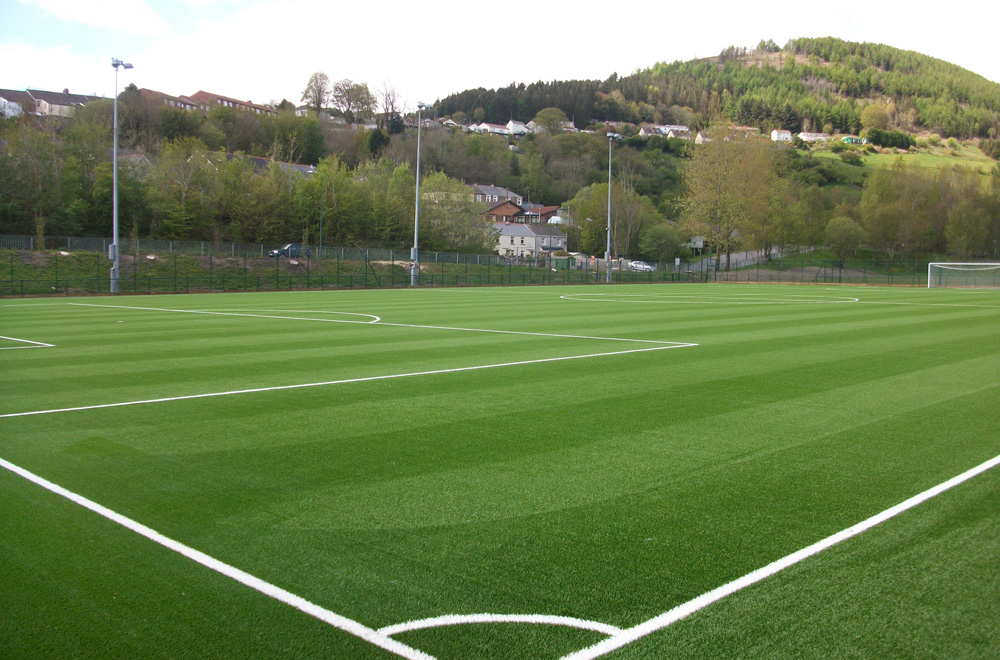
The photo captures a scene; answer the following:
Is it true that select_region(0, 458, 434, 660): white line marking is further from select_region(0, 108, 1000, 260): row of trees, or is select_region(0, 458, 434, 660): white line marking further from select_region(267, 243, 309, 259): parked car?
select_region(0, 108, 1000, 260): row of trees

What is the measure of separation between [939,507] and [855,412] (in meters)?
3.17

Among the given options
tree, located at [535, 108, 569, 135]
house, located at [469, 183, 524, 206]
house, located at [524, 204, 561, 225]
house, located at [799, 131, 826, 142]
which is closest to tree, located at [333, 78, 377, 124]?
house, located at [469, 183, 524, 206]

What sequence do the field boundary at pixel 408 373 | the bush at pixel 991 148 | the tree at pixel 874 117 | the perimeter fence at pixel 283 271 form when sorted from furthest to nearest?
1. the tree at pixel 874 117
2. the bush at pixel 991 148
3. the perimeter fence at pixel 283 271
4. the field boundary at pixel 408 373

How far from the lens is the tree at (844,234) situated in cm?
8138

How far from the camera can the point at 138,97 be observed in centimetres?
9175

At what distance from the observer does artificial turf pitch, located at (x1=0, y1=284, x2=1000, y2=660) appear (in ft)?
10.9

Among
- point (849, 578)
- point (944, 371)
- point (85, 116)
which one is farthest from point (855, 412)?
point (85, 116)

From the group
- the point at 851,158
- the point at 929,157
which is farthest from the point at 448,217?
the point at 929,157

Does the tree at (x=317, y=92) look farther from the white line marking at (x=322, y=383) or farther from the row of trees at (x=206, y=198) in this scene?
the white line marking at (x=322, y=383)

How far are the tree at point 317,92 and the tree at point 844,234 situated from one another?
93.9 metres

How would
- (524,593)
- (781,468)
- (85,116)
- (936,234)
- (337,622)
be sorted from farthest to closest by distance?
(936,234)
(85,116)
(781,468)
(524,593)
(337,622)

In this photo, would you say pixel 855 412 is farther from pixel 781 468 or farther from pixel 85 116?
pixel 85 116

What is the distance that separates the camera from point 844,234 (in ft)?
268

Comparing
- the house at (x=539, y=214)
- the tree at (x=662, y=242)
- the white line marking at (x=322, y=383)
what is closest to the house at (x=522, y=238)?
the house at (x=539, y=214)
